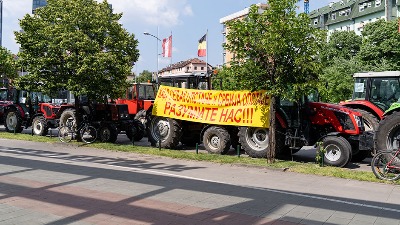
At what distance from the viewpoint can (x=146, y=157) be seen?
529 inches

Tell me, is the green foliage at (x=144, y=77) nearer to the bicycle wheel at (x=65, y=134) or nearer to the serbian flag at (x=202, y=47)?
the serbian flag at (x=202, y=47)

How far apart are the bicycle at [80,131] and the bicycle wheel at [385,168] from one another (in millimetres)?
11280

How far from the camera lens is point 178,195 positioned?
7809mm

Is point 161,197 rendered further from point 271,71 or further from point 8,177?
point 271,71

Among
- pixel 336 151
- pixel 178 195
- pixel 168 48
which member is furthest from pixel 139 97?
pixel 168 48

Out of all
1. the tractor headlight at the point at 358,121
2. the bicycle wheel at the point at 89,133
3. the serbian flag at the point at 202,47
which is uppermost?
the serbian flag at the point at 202,47

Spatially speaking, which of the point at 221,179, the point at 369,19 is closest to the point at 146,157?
the point at 221,179

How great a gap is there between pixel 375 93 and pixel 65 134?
12.4m

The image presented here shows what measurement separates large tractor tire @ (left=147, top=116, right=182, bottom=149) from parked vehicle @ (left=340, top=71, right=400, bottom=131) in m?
6.12

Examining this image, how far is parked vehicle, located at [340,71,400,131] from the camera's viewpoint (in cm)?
1302

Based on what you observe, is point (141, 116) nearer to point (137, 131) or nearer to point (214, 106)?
point (137, 131)

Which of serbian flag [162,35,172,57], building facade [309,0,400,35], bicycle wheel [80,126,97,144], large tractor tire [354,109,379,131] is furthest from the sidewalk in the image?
building facade [309,0,400,35]

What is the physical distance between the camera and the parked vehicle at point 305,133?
37.9 ft

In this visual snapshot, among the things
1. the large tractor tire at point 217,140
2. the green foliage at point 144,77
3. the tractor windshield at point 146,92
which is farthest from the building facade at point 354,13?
the large tractor tire at point 217,140
